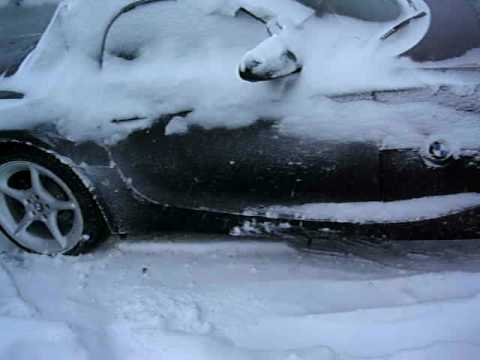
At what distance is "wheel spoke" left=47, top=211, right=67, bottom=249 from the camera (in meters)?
3.01

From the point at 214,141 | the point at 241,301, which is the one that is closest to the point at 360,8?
the point at 214,141

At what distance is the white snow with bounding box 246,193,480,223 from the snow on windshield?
0.26 m

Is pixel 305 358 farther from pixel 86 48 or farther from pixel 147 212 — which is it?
pixel 86 48

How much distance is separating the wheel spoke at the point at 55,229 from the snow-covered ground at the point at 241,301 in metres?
0.09

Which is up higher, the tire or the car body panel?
the car body panel

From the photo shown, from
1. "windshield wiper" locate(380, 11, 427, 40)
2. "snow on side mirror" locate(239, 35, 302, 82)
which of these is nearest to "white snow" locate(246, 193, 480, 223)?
"snow on side mirror" locate(239, 35, 302, 82)

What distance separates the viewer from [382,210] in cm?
243

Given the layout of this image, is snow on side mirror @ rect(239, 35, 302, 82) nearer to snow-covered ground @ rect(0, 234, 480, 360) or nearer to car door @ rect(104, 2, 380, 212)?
car door @ rect(104, 2, 380, 212)

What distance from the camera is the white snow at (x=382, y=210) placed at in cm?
234

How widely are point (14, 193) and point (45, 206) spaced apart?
0.19 metres

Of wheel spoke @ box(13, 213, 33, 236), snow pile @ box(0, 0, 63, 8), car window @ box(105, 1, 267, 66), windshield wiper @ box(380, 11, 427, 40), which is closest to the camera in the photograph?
windshield wiper @ box(380, 11, 427, 40)

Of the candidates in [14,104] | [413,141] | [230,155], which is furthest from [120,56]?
[413,141]

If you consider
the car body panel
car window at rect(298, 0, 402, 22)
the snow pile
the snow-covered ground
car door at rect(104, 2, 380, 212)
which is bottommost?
the snow-covered ground

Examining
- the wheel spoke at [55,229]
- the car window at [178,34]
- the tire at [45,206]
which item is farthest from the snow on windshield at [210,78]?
the wheel spoke at [55,229]
